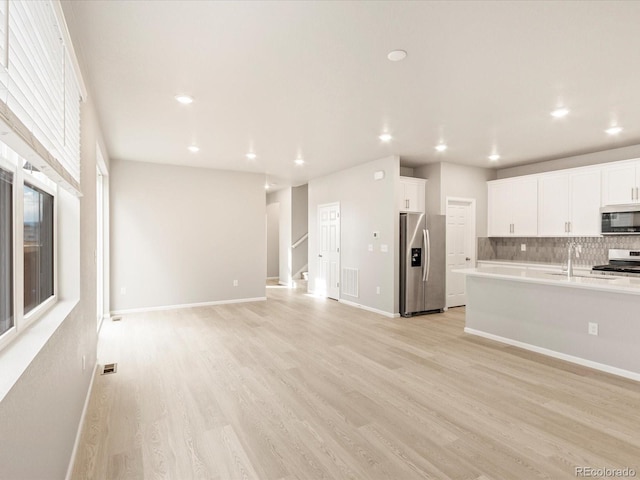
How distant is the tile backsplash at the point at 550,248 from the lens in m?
5.48

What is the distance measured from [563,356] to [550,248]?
307 cm

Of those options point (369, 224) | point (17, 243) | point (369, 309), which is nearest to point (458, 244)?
point (369, 224)

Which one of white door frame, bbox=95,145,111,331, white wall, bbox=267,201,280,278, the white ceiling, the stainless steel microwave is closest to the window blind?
the white ceiling

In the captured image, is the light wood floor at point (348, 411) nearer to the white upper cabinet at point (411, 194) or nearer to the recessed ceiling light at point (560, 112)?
the white upper cabinet at point (411, 194)

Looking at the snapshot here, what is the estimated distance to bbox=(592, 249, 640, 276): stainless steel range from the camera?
493cm

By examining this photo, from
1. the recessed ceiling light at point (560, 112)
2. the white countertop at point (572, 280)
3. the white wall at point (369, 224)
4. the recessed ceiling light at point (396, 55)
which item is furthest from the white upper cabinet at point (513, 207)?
the recessed ceiling light at point (396, 55)

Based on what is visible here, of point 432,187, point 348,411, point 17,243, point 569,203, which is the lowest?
point 348,411

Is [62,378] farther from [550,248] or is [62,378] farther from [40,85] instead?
[550,248]

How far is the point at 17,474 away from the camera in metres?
1.12

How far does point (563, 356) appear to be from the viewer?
12.7 feet

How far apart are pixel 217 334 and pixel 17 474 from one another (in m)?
3.70

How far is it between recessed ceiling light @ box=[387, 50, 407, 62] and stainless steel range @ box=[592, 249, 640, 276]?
14.9ft

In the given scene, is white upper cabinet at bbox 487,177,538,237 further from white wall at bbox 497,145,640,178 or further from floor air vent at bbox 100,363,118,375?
floor air vent at bbox 100,363,118,375

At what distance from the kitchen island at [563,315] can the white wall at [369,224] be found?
Result: 1415mm
